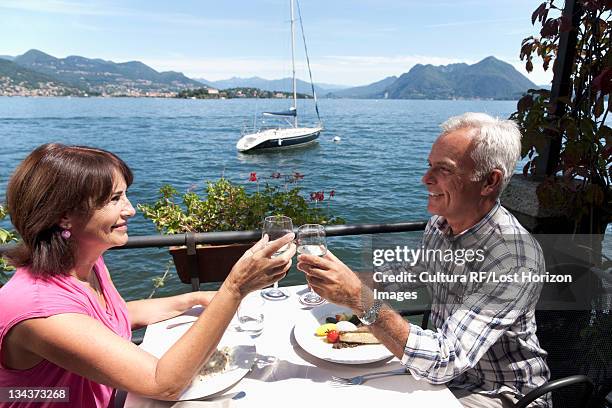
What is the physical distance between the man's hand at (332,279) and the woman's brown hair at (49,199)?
0.81m

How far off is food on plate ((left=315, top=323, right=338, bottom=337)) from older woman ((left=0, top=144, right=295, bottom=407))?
43cm

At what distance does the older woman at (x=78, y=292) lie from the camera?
1214 millimetres

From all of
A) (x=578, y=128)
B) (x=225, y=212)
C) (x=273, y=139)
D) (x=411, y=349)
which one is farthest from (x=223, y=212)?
(x=273, y=139)

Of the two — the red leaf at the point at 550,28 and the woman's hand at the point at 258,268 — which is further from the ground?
the red leaf at the point at 550,28

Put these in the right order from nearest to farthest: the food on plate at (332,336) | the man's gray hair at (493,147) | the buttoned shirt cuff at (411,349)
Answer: the buttoned shirt cuff at (411,349) < the food on plate at (332,336) < the man's gray hair at (493,147)

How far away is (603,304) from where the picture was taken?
1.69 metres

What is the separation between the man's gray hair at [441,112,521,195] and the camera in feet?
5.65

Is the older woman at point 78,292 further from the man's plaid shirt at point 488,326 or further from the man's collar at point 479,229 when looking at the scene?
the man's collar at point 479,229

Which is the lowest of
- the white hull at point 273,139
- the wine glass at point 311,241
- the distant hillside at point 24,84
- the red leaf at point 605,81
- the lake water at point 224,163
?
the lake water at point 224,163

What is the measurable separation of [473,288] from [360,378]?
632 mm

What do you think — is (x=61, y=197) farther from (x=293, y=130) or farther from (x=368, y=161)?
(x=293, y=130)

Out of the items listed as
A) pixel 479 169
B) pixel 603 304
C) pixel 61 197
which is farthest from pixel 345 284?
pixel 603 304

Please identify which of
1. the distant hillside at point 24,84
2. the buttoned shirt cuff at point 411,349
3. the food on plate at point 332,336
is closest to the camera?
the buttoned shirt cuff at point 411,349

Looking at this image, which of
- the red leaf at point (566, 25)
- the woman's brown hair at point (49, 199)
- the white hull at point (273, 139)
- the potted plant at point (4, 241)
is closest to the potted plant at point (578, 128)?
the red leaf at point (566, 25)
